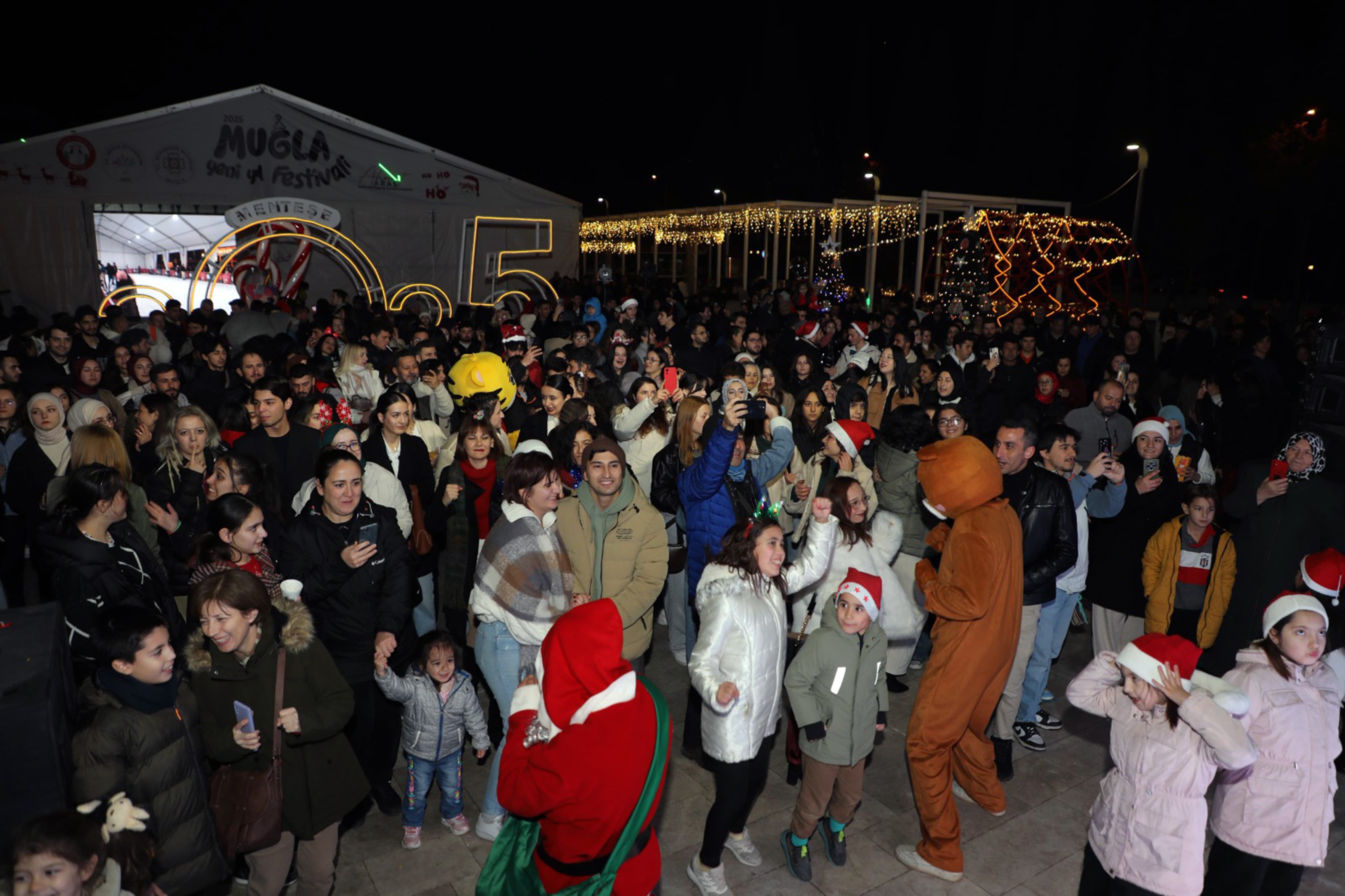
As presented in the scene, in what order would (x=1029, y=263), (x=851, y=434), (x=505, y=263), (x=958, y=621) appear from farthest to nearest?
1. (x=505, y=263)
2. (x=1029, y=263)
3. (x=851, y=434)
4. (x=958, y=621)

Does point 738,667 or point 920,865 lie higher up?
point 738,667

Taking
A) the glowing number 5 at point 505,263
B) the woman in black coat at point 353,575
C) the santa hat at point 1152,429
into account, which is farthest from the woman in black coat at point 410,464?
the glowing number 5 at point 505,263

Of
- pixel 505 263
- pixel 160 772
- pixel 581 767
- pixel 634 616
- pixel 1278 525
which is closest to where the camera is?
pixel 581 767

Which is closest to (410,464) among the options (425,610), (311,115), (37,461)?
(425,610)

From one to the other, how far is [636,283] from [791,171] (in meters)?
25.6

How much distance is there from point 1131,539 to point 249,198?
16.9 m

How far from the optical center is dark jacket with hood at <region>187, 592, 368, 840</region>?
3080 millimetres

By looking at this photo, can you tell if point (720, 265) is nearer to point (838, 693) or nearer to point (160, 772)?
point (838, 693)

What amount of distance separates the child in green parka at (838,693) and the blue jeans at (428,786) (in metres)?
1.61

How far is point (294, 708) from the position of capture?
10.2ft

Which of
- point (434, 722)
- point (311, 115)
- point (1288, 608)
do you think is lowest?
point (434, 722)

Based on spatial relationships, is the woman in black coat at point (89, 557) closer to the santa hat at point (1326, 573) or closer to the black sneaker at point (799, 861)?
the black sneaker at point (799, 861)

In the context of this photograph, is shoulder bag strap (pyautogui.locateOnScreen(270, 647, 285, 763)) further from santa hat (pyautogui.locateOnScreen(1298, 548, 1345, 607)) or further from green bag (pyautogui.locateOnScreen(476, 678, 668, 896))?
santa hat (pyautogui.locateOnScreen(1298, 548, 1345, 607))

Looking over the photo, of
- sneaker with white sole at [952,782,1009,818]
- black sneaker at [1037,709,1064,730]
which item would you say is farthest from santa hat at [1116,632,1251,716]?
black sneaker at [1037,709,1064,730]
